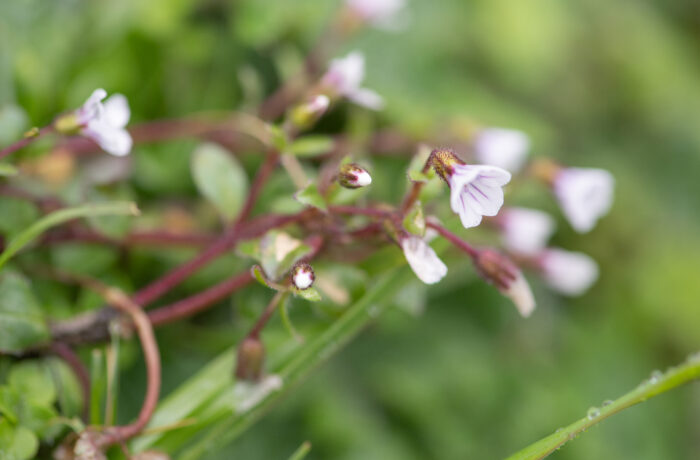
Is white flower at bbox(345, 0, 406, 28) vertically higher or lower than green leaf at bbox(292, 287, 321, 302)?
higher

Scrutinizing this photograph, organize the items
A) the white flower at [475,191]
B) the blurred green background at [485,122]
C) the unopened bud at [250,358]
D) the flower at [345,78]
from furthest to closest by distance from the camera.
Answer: the blurred green background at [485,122] < the flower at [345,78] < the unopened bud at [250,358] < the white flower at [475,191]

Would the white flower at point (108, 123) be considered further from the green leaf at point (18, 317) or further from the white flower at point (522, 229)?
the white flower at point (522, 229)

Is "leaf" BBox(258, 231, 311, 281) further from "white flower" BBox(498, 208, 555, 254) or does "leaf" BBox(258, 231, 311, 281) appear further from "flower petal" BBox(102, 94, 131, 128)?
"white flower" BBox(498, 208, 555, 254)


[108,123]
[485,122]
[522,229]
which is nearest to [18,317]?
[108,123]

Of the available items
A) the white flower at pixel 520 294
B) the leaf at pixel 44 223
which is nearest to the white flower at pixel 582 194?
the white flower at pixel 520 294

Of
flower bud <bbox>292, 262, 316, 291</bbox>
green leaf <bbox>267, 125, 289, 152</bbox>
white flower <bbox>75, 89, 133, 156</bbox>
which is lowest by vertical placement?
flower bud <bbox>292, 262, 316, 291</bbox>

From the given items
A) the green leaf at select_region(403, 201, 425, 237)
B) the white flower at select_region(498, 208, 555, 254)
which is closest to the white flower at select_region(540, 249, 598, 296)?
the white flower at select_region(498, 208, 555, 254)

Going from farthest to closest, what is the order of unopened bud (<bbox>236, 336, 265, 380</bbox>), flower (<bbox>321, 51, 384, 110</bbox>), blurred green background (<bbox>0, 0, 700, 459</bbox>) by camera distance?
blurred green background (<bbox>0, 0, 700, 459</bbox>), flower (<bbox>321, 51, 384, 110</bbox>), unopened bud (<bbox>236, 336, 265, 380</bbox>)
